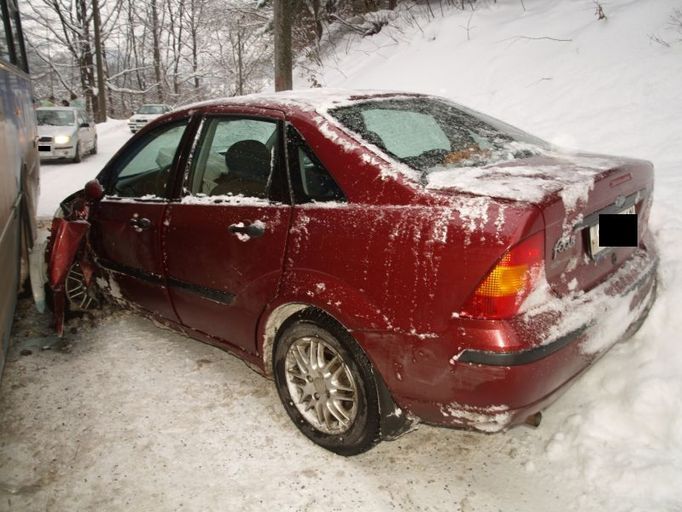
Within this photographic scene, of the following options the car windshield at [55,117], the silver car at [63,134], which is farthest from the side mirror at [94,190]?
the car windshield at [55,117]

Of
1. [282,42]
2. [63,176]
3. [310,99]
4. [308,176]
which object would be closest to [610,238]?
[308,176]

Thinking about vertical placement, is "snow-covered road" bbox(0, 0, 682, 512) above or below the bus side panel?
below

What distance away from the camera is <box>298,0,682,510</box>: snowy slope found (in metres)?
2.43

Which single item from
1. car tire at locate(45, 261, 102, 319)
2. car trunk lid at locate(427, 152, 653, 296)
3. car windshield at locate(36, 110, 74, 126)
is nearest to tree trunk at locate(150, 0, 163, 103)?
car windshield at locate(36, 110, 74, 126)

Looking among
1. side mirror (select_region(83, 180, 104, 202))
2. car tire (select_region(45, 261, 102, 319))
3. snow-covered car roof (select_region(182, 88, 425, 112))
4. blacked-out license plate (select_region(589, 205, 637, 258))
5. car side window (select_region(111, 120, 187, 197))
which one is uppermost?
snow-covered car roof (select_region(182, 88, 425, 112))

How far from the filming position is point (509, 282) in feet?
6.39

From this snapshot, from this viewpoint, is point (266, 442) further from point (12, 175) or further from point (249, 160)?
point (12, 175)

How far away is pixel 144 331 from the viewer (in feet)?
12.9

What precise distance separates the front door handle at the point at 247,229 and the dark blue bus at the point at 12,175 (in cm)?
125

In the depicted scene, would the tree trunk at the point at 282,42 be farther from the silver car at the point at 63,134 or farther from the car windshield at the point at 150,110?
the car windshield at the point at 150,110

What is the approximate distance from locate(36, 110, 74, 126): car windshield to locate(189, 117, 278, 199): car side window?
11.8 metres

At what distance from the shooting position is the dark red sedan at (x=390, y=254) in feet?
6.54

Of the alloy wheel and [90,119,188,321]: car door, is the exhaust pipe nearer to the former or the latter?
[90,119,188,321]: car door

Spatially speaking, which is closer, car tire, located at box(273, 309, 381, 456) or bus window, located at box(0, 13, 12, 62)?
car tire, located at box(273, 309, 381, 456)
